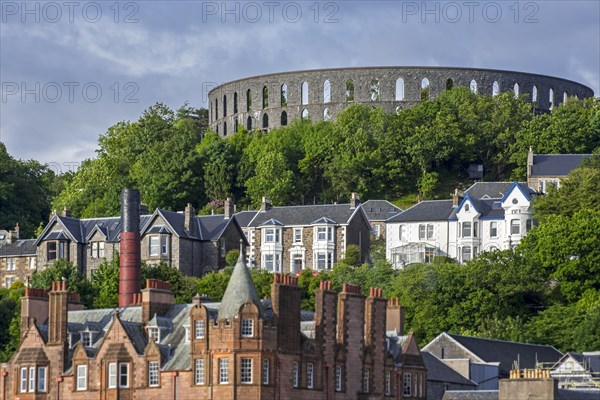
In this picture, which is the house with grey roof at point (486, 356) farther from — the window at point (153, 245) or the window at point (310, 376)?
the window at point (153, 245)

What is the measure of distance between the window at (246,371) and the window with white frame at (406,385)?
1001 centimetres

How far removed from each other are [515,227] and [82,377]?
182 feet

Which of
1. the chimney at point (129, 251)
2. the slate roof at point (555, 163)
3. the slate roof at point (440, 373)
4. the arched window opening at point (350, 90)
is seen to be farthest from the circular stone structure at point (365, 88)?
the slate roof at point (440, 373)

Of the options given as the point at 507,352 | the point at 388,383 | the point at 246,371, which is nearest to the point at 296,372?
the point at 246,371

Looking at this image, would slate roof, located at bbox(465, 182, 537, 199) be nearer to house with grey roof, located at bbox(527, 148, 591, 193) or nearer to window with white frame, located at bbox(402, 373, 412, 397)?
house with grey roof, located at bbox(527, 148, 591, 193)

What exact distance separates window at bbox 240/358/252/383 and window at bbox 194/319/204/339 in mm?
2191

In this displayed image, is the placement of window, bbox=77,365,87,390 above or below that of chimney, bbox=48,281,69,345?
below

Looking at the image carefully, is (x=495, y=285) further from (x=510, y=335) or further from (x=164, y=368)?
(x=164, y=368)

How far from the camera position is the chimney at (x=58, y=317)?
259 feet

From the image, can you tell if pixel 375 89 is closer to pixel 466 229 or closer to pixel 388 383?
pixel 466 229

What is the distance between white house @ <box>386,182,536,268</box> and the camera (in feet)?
423

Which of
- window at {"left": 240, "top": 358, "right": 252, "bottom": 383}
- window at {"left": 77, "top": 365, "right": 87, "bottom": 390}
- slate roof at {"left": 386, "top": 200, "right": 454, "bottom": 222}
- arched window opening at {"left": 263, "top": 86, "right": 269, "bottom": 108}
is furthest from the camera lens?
arched window opening at {"left": 263, "top": 86, "right": 269, "bottom": 108}

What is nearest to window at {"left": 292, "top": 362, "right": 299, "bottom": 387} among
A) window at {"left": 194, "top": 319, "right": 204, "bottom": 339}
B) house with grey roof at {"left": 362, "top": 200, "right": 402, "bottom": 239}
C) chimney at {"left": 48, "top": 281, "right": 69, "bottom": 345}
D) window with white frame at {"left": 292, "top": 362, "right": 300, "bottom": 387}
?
window with white frame at {"left": 292, "top": 362, "right": 300, "bottom": 387}

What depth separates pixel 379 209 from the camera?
139 m
